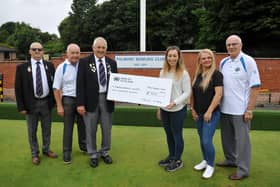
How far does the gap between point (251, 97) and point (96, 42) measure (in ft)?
6.12

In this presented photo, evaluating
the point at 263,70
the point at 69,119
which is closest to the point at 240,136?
the point at 69,119

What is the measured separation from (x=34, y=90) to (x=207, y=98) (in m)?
2.14

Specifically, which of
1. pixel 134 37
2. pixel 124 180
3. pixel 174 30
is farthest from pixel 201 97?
pixel 134 37

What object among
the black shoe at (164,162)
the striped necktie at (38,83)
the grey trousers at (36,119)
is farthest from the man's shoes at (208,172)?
the striped necktie at (38,83)

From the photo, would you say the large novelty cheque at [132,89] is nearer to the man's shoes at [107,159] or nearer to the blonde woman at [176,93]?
the blonde woman at [176,93]

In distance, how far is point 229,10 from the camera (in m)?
19.9

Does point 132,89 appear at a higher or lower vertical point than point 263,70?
higher

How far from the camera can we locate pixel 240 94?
315 centimetres

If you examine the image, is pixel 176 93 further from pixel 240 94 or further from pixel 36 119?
pixel 36 119

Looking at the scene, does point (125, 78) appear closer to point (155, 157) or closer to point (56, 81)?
point (56, 81)

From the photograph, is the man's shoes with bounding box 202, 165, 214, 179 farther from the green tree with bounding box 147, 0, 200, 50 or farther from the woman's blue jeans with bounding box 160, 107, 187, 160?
the green tree with bounding box 147, 0, 200, 50

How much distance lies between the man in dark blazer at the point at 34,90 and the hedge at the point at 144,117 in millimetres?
2734

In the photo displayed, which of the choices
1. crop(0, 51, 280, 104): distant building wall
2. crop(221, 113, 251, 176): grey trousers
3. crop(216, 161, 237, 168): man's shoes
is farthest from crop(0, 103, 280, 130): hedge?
crop(0, 51, 280, 104): distant building wall

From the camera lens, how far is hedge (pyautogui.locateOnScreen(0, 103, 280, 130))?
6.02 m
